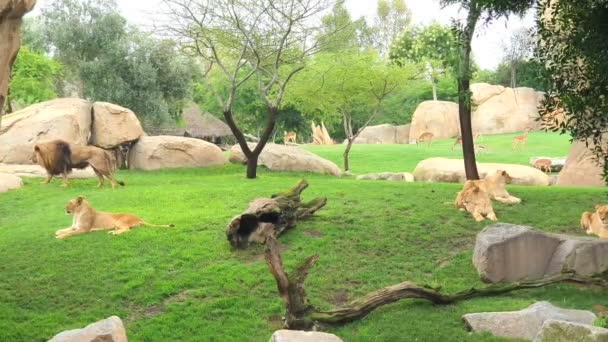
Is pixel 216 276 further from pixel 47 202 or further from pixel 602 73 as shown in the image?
pixel 47 202

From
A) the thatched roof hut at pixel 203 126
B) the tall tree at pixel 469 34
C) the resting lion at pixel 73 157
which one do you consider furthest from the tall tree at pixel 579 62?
the thatched roof hut at pixel 203 126

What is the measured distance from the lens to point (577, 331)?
17.8 feet

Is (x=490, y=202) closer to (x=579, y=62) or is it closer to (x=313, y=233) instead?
(x=313, y=233)

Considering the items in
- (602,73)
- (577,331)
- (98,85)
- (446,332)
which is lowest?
(446,332)

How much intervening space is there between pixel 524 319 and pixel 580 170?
522 inches

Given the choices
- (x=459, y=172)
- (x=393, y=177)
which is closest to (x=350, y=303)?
(x=459, y=172)

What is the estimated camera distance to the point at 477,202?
12.6m

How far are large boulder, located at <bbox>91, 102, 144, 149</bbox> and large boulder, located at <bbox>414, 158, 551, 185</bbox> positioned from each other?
10.6m

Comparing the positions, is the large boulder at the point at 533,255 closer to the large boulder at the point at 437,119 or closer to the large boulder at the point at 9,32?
the large boulder at the point at 9,32

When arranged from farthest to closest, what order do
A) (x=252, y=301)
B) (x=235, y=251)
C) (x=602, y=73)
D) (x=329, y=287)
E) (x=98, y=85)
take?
(x=98, y=85) → (x=235, y=251) → (x=329, y=287) → (x=252, y=301) → (x=602, y=73)

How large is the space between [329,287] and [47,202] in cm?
881

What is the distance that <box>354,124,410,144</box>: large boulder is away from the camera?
50.7m

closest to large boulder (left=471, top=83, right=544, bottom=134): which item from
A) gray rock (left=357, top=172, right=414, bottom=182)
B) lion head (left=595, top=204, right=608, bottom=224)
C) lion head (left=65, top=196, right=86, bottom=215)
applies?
gray rock (left=357, top=172, right=414, bottom=182)

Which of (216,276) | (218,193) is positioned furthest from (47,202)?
(216,276)
